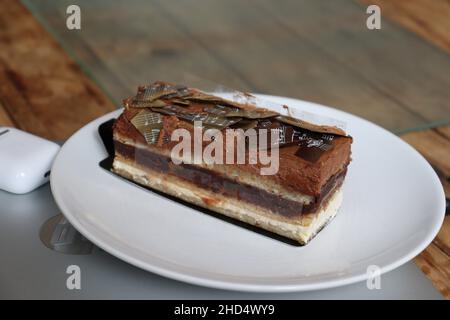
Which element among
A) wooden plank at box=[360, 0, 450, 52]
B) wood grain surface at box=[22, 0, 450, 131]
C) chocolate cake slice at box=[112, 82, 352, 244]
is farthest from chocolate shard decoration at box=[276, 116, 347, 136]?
wooden plank at box=[360, 0, 450, 52]

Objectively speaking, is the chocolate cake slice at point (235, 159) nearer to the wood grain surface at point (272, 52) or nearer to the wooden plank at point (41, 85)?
the wooden plank at point (41, 85)

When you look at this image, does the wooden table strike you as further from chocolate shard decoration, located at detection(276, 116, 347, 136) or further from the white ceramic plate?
chocolate shard decoration, located at detection(276, 116, 347, 136)

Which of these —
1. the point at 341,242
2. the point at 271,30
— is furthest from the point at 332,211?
the point at 271,30

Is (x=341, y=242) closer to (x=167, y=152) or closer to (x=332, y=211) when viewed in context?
(x=332, y=211)

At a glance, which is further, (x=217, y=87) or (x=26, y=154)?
(x=217, y=87)

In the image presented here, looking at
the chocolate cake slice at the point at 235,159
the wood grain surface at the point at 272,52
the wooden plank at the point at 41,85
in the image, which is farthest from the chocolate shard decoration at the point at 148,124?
the wood grain surface at the point at 272,52
